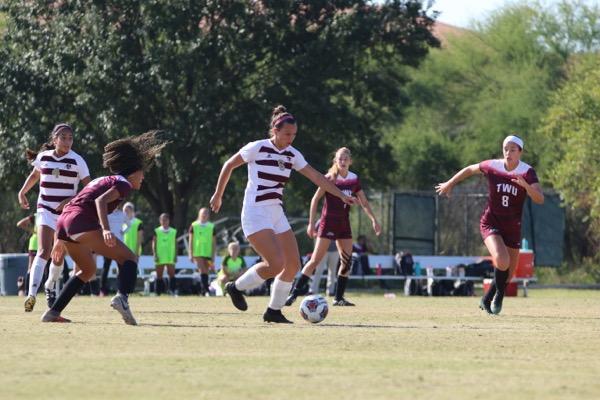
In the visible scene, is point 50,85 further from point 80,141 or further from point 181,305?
point 181,305

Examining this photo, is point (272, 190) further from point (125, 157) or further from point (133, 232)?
point (133, 232)

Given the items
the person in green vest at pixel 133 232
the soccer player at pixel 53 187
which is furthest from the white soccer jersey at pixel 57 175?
the person in green vest at pixel 133 232

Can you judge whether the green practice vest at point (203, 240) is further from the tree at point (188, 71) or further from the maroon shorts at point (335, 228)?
the maroon shorts at point (335, 228)

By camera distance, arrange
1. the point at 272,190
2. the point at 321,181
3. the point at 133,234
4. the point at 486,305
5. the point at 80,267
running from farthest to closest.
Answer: the point at 133,234
the point at 486,305
the point at 272,190
the point at 321,181
the point at 80,267

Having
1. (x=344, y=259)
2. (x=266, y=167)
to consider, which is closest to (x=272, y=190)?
(x=266, y=167)

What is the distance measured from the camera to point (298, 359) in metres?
9.05

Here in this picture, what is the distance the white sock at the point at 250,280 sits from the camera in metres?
13.1

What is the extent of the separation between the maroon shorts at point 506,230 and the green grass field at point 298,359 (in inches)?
47.2

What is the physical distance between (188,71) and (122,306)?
863 inches

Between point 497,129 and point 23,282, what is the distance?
29.0 m

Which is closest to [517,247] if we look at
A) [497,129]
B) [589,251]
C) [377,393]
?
[377,393]

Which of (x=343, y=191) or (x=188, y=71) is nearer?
(x=343, y=191)

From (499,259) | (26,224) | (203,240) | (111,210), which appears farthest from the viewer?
(203,240)

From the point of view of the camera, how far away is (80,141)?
113 ft
